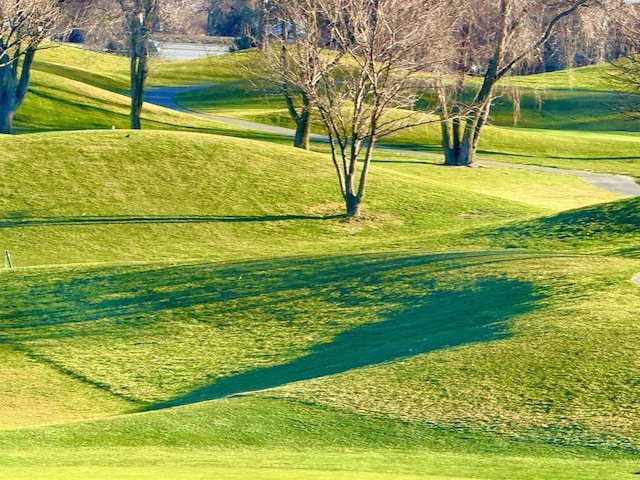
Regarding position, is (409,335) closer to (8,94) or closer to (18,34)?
(18,34)

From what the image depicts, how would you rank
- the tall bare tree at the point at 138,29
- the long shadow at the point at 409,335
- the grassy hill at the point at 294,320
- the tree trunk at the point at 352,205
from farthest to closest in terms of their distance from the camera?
the tall bare tree at the point at 138,29, the tree trunk at the point at 352,205, the long shadow at the point at 409,335, the grassy hill at the point at 294,320

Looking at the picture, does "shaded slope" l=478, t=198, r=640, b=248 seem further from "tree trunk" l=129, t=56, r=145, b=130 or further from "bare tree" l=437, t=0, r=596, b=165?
"tree trunk" l=129, t=56, r=145, b=130

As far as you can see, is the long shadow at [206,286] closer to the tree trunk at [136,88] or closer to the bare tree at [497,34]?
the bare tree at [497,34]

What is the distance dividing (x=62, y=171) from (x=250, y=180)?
6.80 m

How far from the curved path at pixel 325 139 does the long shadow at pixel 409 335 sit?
83.1 ft

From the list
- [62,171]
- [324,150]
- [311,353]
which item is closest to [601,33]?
[324,150]

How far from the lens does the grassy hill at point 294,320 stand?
13656 millimetres

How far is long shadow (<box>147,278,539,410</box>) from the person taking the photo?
1864cm

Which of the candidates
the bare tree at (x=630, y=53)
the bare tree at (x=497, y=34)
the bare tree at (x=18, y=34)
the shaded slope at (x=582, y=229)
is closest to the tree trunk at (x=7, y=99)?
the bare tree at (x=18, y=34)

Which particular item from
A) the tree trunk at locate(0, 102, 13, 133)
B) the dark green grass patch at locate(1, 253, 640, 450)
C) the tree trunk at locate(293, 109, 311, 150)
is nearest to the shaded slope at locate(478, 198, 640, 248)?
the dark green grass patch at locate(1, 253, 640, 450)

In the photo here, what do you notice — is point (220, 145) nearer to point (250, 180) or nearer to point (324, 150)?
point (250, 180)

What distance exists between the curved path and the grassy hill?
2.79 meters

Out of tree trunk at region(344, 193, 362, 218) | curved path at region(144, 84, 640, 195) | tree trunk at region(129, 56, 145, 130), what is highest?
tree trunk at region(129, 56, 145, 130)

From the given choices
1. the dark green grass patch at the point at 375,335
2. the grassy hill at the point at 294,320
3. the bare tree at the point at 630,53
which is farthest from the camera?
the bare tree at the point at 630,53
